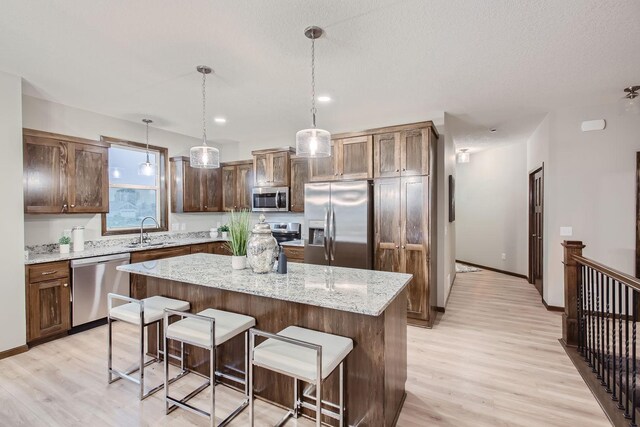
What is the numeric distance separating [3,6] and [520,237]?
7705 mm

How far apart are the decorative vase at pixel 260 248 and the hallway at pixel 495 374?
4.77ft

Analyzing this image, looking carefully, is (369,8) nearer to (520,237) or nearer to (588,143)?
(588,143)

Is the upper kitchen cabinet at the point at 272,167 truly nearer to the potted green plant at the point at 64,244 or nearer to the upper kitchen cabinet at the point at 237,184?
the upper kitchen cabinet at the point at 237,184

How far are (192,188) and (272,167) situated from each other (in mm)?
1457

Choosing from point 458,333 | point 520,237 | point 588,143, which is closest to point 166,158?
point 458,333

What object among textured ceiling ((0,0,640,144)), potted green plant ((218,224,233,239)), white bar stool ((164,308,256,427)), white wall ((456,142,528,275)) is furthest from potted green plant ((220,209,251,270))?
white wall ((456,142,528,275))

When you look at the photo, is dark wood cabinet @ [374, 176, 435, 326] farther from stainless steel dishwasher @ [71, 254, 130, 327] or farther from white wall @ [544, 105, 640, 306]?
stainless steel dishwasher @ [71, 254, 130, 327]

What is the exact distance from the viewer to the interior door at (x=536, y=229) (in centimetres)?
508

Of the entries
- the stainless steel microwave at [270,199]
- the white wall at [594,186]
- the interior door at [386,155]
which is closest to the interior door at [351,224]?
the interior door at [386,155]

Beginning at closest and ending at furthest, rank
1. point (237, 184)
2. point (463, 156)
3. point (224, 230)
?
1. point (224, 230)
2. point (237, 184)
3. point (463, 156)

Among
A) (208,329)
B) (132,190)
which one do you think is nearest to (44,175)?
(132,190)

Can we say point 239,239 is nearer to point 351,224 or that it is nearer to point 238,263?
point 238,263

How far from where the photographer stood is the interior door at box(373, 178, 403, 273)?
12.6 feet

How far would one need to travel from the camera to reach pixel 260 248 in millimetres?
2361
